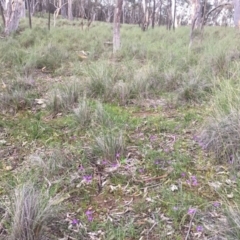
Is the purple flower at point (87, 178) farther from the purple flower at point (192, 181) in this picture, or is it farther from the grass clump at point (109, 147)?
the purple flower at point (192, 181)

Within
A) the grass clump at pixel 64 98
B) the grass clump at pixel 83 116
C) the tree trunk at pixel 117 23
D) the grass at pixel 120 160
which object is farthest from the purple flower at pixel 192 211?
the tree trunk at pixel 117 23

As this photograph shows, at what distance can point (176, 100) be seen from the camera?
439 centimetres

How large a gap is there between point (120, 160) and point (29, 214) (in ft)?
3.76

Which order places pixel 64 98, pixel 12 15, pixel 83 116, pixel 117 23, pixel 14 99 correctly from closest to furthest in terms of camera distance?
pixel 83 116
pixel 64 98
pixel 14 99
pixel 117 23
pixel 12 15

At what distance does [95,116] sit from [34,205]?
179cm

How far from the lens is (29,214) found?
1808 mm

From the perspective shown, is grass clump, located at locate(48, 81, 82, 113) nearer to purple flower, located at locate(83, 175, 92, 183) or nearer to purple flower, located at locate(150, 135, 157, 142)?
purple flower, located at locate(150, 135, 157, 142)

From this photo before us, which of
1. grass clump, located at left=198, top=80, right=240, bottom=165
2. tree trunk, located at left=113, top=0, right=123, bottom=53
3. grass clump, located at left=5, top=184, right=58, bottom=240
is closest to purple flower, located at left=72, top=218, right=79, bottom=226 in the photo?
grass clump, located at left=5, top=184, right=58, bottom=240

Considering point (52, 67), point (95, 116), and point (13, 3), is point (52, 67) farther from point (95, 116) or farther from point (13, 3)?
point (13, 3)

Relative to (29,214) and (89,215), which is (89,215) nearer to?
(89,215)

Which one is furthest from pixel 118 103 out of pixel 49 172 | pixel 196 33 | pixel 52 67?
pixel 196 33

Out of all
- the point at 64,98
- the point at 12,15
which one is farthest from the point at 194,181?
the point at 12,15

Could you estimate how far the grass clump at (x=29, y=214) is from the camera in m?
1.78

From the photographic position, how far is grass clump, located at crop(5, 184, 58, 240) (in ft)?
5.83
